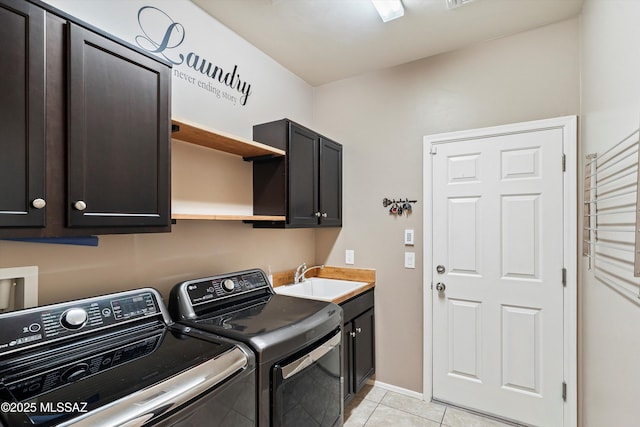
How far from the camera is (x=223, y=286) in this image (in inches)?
70.3

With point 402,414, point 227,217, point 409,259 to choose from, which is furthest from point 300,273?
point 402,414

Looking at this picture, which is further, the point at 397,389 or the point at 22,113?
the point at 397,389

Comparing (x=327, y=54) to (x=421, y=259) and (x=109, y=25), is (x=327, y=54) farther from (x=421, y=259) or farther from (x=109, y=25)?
(x=421, y=259)

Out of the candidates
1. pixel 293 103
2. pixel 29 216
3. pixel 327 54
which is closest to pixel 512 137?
pixel 327 54

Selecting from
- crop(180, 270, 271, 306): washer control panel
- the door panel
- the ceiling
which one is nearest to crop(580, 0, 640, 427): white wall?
the ceiling

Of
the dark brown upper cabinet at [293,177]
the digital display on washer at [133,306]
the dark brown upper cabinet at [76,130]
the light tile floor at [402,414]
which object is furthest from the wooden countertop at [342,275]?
the dark brown upper cabinet at [76,130]

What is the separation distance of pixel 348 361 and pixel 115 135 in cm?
201

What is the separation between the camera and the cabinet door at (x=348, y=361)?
228 centimetres

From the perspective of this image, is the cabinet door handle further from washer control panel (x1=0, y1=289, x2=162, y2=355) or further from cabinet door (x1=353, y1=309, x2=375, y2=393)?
cabinet door (x1=353, y1=309, x2=375, y2=393)

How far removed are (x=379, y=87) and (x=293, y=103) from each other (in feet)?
2.50

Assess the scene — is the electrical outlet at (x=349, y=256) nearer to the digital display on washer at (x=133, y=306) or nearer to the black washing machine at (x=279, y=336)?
the black washing machine at (x=279, y=336)

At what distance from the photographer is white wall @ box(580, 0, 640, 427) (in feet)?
3.92

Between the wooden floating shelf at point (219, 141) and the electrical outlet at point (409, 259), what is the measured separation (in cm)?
130

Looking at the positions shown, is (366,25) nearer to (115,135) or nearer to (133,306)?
(115,135)
